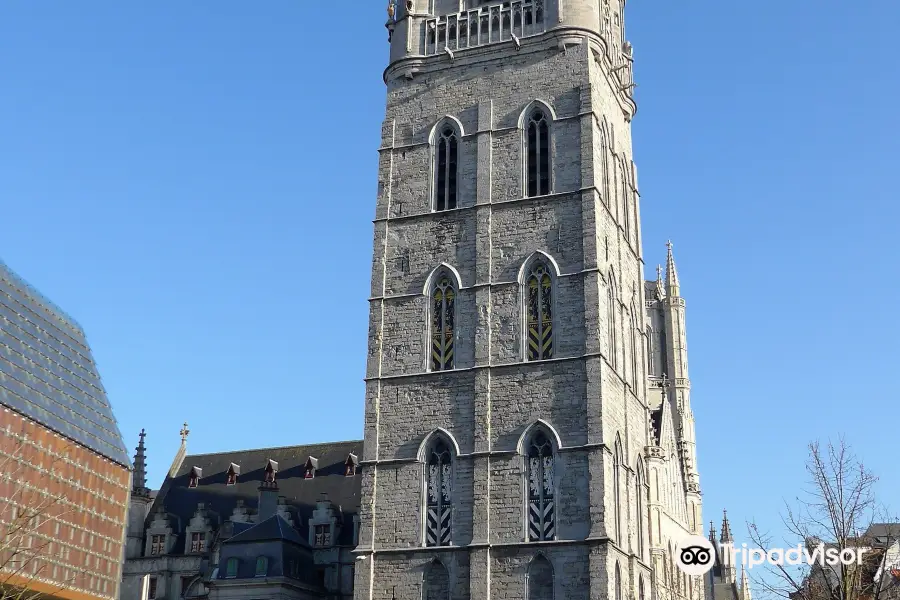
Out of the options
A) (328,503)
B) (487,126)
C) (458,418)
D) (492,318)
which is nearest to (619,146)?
(487,126)

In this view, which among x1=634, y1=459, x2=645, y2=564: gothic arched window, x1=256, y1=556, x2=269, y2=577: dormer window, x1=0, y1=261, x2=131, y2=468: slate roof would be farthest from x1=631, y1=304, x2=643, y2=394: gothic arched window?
x1=0, y1=261, x2=131, y2=468: slate roof

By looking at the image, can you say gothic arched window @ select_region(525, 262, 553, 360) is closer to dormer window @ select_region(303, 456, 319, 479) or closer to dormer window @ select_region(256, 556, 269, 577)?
dormer window @ select_region(256, 556, 269, 577)

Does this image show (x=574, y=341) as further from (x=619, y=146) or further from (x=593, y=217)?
(x=619, y=146)

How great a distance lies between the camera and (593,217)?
36406 mm

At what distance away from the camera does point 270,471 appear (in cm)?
4984

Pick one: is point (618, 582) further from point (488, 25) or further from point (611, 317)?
point (488, 25)

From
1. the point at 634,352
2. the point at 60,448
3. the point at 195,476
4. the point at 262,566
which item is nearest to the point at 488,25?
the point at 634,352

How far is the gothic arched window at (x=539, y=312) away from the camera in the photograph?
35844mm

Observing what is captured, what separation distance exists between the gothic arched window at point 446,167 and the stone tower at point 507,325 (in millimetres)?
59

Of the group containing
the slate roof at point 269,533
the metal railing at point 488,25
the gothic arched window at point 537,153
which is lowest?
the slate roof at point 269,533

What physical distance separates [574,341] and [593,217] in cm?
407

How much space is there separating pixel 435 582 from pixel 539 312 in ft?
29.0

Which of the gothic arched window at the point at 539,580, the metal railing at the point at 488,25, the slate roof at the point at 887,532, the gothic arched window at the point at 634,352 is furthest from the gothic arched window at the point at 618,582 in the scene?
the metal railing at the point at 488,25

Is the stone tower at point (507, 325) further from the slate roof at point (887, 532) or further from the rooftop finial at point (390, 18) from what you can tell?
the slate roof at point (887, 532)
